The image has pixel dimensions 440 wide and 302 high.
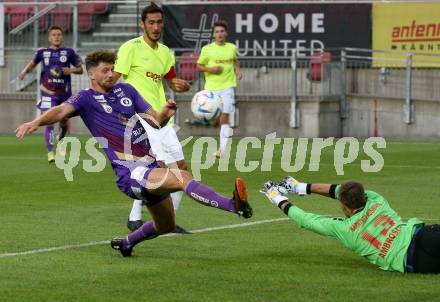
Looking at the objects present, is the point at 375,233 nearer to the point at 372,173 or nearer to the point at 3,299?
the point at 3,299

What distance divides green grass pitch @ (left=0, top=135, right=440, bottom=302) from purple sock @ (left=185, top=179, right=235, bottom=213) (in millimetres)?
597

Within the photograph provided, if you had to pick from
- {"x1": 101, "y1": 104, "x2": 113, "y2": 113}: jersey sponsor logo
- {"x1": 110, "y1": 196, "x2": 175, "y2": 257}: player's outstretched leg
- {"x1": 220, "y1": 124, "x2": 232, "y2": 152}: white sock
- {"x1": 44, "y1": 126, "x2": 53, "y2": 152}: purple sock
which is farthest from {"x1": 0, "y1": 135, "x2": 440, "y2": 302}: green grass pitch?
{"x1": 220, "y1": 124, "x2": 232, "y2": 152}: white sock

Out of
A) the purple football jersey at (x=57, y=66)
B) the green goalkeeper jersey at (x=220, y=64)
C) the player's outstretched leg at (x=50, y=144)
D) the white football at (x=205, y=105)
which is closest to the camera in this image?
the white football at (x=205, y=105)

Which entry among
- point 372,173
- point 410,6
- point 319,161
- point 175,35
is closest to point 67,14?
point 175,35

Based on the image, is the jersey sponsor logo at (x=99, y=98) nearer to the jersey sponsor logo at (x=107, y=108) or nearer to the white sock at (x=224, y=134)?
the jersey sponsor logo at (x=107, y=108)

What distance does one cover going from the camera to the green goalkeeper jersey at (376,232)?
10555mm

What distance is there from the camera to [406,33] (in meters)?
33.9

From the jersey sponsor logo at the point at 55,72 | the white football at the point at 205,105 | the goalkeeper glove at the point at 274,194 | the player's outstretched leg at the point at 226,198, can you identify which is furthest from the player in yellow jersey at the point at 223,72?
the player's outstretched leg at the point at 226,198

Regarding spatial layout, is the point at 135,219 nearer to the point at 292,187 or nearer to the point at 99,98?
the point at 99,98

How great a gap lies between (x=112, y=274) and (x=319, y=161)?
44.3 feet

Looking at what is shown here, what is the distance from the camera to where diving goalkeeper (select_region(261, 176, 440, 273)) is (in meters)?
10.5

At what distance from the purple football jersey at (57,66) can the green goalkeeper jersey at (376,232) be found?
14561 mm

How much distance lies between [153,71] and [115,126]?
3.38 m

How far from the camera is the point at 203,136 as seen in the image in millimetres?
33531
